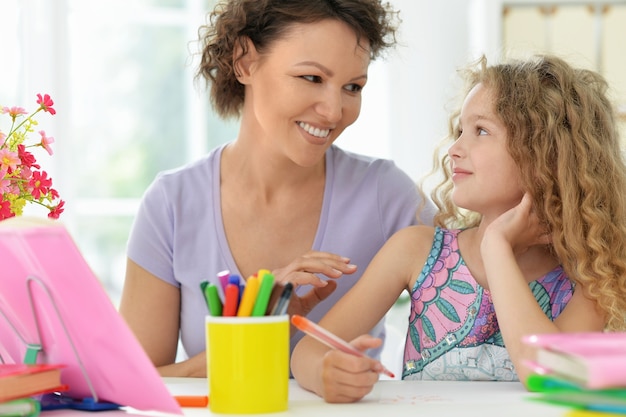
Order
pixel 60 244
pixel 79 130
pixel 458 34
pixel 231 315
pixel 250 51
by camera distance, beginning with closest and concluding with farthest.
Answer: pixel 60 244
pixel 231 315
pixel 250 51
pixel 458 34
pixel 79 130

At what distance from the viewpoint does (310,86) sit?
5.42ft

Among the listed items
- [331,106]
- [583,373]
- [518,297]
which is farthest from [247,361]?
[331,106]

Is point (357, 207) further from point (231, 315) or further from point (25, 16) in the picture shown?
point (25, 16)

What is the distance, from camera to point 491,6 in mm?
3338

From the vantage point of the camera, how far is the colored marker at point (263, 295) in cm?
99

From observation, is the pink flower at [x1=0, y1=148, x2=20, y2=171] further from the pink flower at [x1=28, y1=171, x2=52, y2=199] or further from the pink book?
the pink book

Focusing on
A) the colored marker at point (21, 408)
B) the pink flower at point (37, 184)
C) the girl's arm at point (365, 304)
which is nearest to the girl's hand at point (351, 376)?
the girl's arm at point (365, 304)

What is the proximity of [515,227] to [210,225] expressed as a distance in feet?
2.14

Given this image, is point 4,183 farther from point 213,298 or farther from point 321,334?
point 321,334

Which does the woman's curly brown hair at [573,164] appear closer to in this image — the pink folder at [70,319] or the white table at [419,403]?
the white table at [419,403]

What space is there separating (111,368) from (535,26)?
8.95 ft

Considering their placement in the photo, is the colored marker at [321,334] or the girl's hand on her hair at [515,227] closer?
the colored marker at [321,334]

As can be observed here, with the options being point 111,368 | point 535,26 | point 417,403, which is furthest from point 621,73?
point 111,368

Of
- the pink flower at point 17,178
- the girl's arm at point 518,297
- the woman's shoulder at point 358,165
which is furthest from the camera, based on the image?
the woman's shoulder at point 358,165
